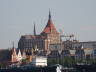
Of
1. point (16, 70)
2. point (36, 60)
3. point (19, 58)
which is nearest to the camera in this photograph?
point (16, 70)

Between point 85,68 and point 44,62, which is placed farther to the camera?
point 44,62

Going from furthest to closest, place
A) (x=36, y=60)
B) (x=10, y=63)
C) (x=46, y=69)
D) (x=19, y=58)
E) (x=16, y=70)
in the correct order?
(x=19, y=58) → (x=10, y=63) → (x=36, y=60) → (x=16, y=70) → (x=46, y=69)

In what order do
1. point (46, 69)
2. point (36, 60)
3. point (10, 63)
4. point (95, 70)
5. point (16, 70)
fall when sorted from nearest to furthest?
point (95, 70)
point (46, 69)
point (16, 70)
point (36, 60)
point (10, 63)

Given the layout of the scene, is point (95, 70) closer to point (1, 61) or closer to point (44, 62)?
point (44, 62)

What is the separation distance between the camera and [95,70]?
328 ft

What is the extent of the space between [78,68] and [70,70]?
20.9 ft

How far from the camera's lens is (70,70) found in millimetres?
109688

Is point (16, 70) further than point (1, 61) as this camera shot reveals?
No

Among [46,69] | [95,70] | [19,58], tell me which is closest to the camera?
[95,70]

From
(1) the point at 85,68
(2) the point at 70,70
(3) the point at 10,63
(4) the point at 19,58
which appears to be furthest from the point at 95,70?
(4) the point at 19,58

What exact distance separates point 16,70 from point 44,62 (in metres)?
45.2

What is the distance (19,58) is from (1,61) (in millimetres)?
10514

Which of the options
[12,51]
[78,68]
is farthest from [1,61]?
[78,68]

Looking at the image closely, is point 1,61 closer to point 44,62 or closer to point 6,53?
point 6,53
